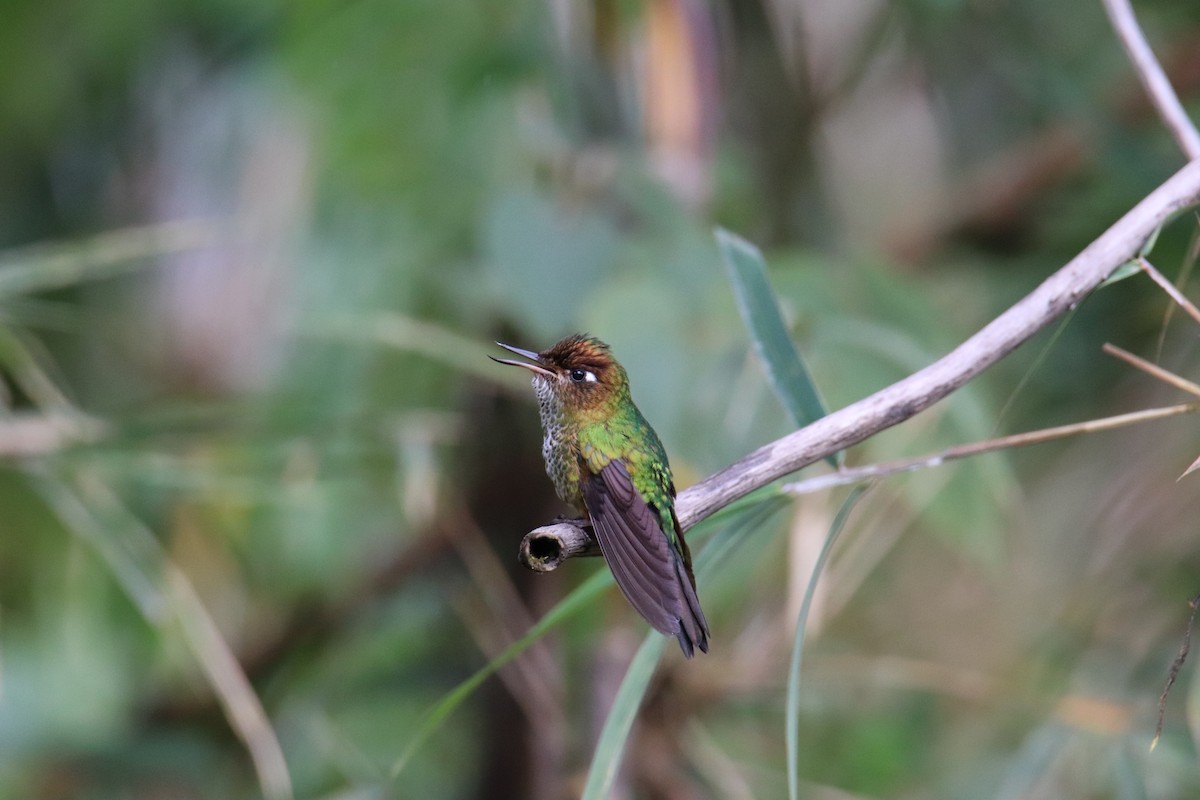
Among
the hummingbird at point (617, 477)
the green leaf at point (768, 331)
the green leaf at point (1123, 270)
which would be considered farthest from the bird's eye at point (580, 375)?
the green leaf at point (1123, 270)

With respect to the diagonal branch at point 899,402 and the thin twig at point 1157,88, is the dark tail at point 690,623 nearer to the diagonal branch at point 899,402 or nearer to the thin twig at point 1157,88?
the diagonal branch at point 899,402

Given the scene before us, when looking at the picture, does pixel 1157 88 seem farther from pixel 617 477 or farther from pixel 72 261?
pixel 72 261

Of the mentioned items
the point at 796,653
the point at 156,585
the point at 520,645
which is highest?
the point at 156,585

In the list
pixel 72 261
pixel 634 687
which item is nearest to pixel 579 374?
pixel 634 687

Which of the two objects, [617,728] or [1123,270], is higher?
[1123,270]

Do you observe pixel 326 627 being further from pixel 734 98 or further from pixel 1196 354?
pixel 1196 354

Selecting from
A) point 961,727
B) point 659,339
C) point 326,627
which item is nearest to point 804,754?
point 961,727
